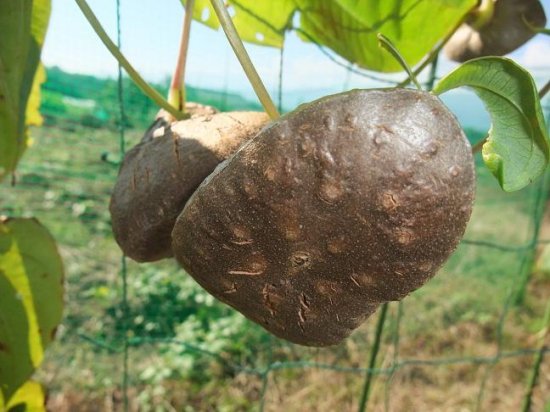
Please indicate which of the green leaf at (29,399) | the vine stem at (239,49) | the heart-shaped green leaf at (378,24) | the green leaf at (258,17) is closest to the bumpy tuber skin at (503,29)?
the heart-shaped green leaf at (378,24)

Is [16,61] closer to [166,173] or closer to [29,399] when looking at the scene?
[166,173]

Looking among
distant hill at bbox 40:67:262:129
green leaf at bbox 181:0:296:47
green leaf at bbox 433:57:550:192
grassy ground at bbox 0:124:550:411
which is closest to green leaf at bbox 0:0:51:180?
green leaf at bbox 181:0:296:47

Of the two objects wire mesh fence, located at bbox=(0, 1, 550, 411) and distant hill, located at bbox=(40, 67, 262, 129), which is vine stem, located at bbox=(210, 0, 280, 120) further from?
distant hill, located at bbox=(40, 67, 262, 129)

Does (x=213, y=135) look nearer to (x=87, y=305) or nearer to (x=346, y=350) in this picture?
(x=346, y=350)

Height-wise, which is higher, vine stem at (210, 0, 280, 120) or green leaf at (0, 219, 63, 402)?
vine stem at (210, 0, 280, 120)

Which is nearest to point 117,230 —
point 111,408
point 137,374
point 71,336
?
point 111,408

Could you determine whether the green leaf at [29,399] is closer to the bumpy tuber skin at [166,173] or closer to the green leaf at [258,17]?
the bumpy tuber skin at [166,173]
